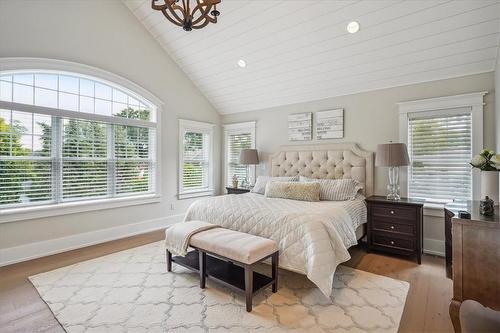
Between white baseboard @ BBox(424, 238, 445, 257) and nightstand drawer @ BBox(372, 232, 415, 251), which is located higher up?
nightstand drawer @ BBox(372, 232, 415, 251)

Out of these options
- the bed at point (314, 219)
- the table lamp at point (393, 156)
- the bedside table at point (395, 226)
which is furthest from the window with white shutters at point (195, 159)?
the table lamp at point (393, 156)

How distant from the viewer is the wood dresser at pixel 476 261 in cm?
186

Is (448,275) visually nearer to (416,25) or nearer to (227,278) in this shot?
(227,278)

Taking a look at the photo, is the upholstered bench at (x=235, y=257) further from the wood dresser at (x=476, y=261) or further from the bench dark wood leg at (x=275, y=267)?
the wood dresser at (x=476, y=261)

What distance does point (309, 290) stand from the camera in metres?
2.57

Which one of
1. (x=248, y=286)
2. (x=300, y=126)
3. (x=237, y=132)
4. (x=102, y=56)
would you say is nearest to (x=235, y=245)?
(x=248, y=286)

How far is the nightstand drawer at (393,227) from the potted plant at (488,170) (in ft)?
3.29

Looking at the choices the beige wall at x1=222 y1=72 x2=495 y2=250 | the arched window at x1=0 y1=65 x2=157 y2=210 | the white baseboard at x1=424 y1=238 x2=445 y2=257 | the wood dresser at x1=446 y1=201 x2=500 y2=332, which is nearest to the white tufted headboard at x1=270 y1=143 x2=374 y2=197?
the beige wall at x1=222 y1=72 x2=495 y2=250

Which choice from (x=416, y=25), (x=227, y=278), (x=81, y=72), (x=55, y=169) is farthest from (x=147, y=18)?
(x=227, y=278)

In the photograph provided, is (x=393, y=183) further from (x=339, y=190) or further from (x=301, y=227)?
(x=301, y=227)

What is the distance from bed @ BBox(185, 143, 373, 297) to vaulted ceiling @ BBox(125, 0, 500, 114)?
121 cm

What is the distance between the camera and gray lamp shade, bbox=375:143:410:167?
3406 millimetres

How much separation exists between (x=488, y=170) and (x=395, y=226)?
142 cm

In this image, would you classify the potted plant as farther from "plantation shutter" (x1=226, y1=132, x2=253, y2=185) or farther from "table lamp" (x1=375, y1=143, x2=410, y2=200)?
"plantation shutter" (x1=226, y1=132, x2=253, y2=185)
